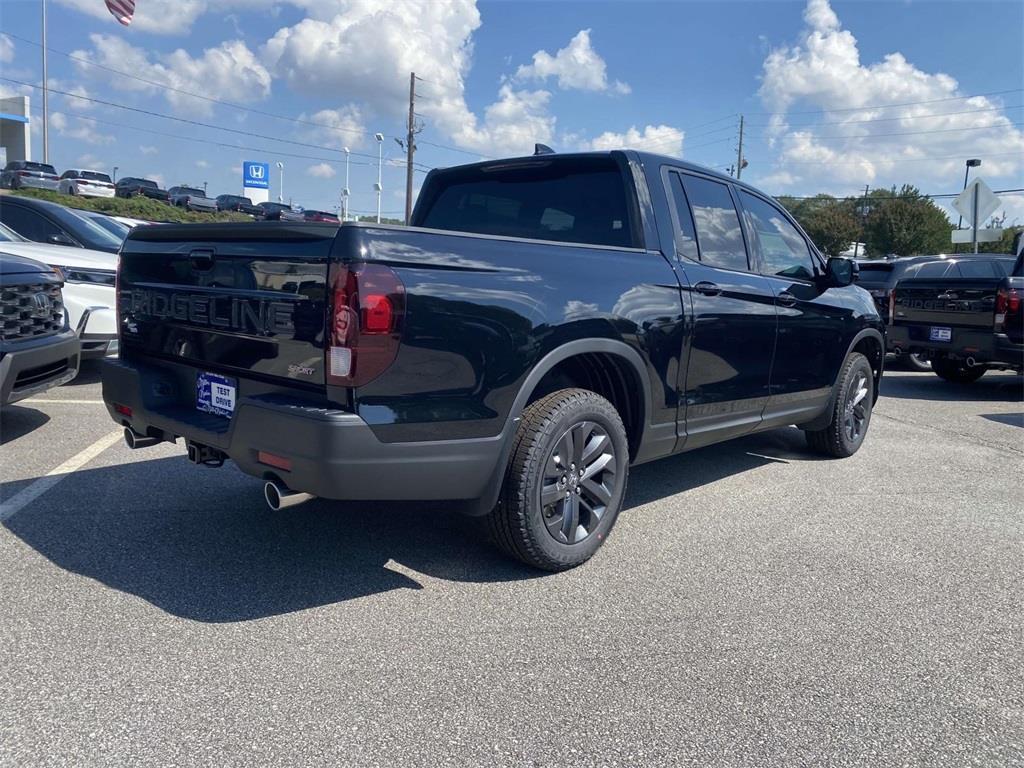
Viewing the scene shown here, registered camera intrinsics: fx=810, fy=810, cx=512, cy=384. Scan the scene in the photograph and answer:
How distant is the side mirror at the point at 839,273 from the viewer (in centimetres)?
525

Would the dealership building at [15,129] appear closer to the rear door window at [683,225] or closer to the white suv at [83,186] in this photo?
the white suv at [83,186]

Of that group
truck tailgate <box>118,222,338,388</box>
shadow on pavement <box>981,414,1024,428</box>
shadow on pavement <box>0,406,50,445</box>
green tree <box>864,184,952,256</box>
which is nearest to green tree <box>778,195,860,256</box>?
green tree <box>864,184,952,256</box>

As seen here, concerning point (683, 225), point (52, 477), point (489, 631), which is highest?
point (683, 225)

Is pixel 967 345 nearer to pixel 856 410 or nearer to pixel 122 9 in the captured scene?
pixel 856 410

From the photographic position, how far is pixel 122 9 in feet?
71.8

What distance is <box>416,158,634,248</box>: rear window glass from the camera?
414cm

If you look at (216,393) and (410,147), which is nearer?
(216,393)

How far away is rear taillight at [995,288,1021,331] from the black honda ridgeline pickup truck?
504 centimetres

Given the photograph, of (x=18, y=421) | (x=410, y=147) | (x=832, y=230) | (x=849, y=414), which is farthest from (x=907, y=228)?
(x=18, y=421)

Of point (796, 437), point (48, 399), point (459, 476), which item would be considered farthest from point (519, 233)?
point (48, 399)

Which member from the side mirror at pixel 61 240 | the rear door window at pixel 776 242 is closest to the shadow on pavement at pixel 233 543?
the rear door window at pixel 776 242

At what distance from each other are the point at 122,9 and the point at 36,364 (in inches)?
818

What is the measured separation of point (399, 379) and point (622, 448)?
1.33 m

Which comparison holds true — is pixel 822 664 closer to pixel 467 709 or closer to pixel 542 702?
pixel 542 702
